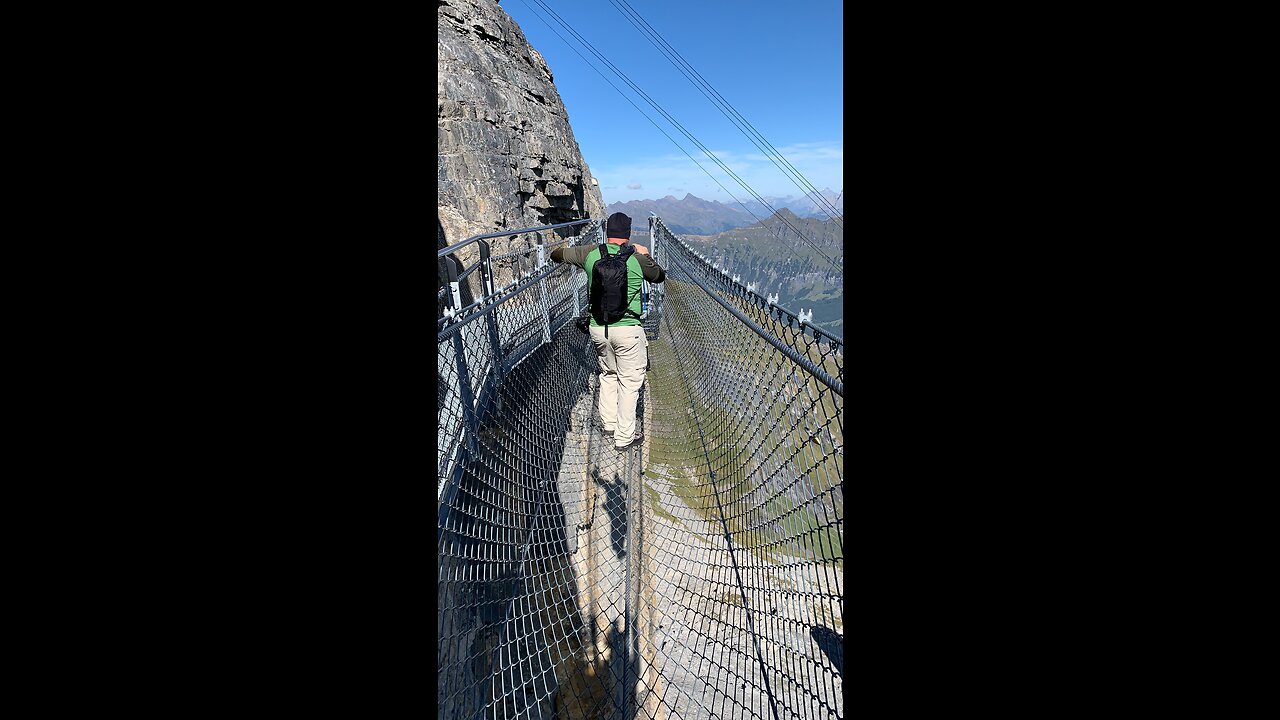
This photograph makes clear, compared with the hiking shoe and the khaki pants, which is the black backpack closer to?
the khaki pants

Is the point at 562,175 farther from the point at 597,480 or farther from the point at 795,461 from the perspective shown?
the point at 795,461

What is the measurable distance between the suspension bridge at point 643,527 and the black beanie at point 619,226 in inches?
32.1

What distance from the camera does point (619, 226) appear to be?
437cm

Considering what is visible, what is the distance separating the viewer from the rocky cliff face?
1413 centimetres

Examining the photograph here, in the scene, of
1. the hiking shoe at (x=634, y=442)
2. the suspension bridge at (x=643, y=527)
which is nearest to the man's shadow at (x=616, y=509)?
the suspension bridge at (x=643, y=527)

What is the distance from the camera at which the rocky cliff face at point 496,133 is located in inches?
556

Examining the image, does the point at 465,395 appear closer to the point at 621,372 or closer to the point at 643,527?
the point at 621,372

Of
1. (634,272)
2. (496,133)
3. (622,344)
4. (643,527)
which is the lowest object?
(643,527)

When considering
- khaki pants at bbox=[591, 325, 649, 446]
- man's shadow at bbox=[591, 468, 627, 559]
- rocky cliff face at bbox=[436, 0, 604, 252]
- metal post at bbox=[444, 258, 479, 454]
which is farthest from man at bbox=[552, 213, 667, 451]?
rocky cliff face at bbox=[436, 0, 604, 252]

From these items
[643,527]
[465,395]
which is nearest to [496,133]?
[643,527]

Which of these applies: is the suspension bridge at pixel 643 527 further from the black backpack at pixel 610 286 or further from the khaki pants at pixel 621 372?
the black backpack at pixel 610 286

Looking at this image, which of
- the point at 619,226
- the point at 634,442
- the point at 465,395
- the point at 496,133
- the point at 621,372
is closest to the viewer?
the point at 465,395

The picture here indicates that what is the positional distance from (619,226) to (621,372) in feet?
3.76

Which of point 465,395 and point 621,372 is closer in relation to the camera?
point 465,395
